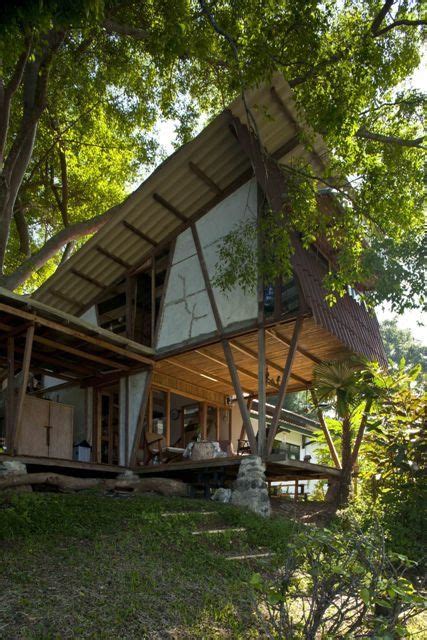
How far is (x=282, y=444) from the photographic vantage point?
19594 millimetres

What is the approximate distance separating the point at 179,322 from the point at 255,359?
2034mm

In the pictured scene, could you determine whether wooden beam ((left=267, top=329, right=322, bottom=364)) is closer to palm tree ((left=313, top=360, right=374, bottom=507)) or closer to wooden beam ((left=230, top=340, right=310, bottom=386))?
palm tree ((left=313, top=360, right=374, bottom=507))

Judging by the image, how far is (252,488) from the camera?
9422mm

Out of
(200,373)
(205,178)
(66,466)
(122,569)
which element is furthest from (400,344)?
(122,569)

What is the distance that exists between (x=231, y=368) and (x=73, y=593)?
6310 millimetres

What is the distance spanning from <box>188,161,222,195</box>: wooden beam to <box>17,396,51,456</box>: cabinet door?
6125 mm

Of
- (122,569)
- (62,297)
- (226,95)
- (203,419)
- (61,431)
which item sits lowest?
(122,569)

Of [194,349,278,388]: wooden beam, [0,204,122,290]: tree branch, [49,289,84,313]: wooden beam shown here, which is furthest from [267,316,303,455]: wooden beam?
[49,289,84,313]: wooden beam

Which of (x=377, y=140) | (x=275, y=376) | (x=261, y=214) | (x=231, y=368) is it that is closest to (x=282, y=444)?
(x=275, y=376)

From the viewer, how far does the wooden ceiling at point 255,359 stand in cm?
1110

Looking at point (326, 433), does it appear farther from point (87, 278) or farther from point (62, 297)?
point (62, 297)

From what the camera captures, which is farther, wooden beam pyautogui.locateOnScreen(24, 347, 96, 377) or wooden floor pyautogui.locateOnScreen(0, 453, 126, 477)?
wooden beam pyautogui.locateOnScreen(24, 347, 96, 377)

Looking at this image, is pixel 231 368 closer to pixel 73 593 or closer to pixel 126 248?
pixel 126 248

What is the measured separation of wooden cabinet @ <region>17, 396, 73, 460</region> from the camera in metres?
11.5
